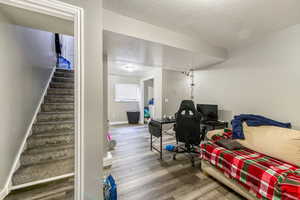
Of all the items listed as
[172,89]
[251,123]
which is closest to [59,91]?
[172,89]

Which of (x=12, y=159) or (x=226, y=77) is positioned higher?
(x=226, y=77)

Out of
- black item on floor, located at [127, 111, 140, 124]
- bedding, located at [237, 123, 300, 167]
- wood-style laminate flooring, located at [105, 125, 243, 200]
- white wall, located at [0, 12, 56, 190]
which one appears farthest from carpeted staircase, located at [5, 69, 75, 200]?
black item on floor, located at [127, 111, 140, 124]

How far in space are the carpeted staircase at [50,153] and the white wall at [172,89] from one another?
2.88 meters

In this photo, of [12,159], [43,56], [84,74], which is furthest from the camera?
Answer: [43,56]

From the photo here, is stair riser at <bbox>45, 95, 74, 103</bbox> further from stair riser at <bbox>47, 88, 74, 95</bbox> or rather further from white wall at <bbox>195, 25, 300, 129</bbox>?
white wall at <bbox>195, 25, 300, 129</bbox>

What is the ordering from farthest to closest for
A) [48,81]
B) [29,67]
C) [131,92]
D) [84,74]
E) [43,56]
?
[131,92], [48,81], [43,56], [29,67], [84,74]

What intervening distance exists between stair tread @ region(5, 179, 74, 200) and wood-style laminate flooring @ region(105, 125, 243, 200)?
1.97 feet

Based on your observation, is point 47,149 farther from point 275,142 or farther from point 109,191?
point 275,142

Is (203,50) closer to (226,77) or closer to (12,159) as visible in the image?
(226,77)

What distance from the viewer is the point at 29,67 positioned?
1885 mm

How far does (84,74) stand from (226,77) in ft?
10.3

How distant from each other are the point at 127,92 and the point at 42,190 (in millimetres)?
4549

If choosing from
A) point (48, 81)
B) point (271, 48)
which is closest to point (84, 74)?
point (48, 81)

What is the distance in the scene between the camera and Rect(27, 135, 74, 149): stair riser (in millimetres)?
1777
